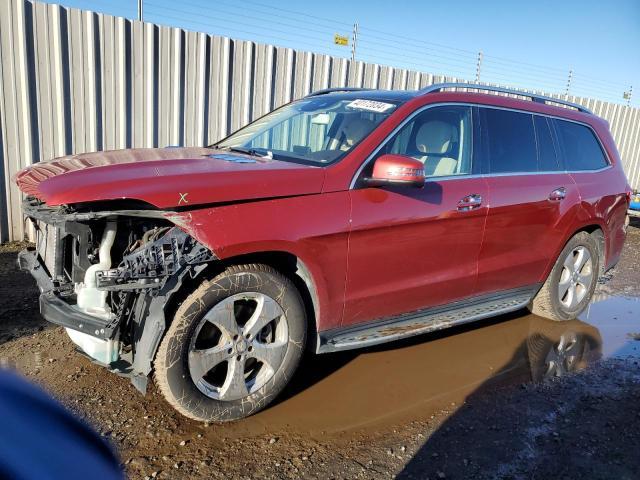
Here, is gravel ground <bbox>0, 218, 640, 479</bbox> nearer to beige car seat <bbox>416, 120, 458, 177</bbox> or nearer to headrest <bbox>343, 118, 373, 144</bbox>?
beige car seat <bbox>416, 120, 458, 177</bbox>

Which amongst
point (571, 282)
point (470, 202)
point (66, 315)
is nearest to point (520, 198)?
point (470, 202)

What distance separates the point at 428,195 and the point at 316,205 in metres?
0.90

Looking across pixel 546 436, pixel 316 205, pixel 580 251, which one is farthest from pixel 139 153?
pixel 580 251

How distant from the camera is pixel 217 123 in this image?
730cm

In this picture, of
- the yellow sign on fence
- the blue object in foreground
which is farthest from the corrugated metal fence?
Result: the blue object in foreground

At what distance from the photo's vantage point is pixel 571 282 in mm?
4988

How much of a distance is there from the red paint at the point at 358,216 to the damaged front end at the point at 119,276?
0.47 feet

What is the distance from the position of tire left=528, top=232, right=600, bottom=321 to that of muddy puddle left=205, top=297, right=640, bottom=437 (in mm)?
138

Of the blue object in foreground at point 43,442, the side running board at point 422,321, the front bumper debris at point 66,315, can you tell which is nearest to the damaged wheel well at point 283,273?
the side running board at point 422,321

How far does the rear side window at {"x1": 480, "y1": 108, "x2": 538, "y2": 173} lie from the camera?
412 centimetres

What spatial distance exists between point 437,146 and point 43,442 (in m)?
3.39

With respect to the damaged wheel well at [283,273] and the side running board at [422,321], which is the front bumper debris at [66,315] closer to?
the damaged wheel well at [283,273]

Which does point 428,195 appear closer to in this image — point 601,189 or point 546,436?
point 546,436

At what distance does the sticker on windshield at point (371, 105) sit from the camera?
12.2ft
